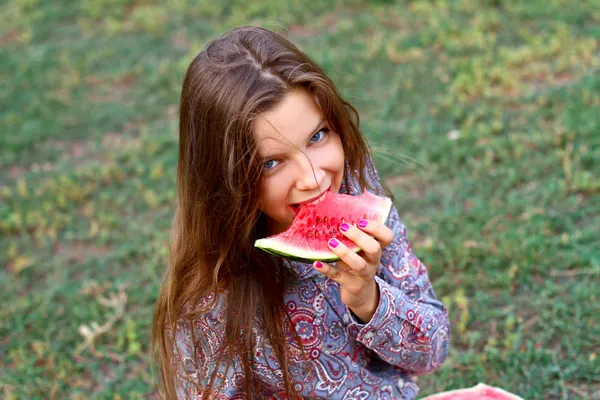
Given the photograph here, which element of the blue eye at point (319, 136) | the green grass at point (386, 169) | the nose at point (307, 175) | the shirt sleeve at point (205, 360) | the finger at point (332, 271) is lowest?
the green grass at point (386, 169)

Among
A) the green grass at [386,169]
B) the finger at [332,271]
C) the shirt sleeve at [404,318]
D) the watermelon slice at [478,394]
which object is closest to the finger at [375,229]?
the finger at [332,271]

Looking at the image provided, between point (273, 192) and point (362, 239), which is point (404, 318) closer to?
point (362, 239)

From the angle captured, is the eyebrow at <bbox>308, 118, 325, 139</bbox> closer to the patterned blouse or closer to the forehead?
the forehead

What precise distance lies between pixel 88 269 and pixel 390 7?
3.63m

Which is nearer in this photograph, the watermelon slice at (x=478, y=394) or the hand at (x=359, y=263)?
the hand at (x=359, y=263)

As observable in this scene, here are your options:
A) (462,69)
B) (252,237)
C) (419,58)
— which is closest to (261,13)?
(419,58)

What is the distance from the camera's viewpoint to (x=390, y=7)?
656cm

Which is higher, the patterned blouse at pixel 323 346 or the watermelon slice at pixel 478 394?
the patterned blouse at pixel 323 346

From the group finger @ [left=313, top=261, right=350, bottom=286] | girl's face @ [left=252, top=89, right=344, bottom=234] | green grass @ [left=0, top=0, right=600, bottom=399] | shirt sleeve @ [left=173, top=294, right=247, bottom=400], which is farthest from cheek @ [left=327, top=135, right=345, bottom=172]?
green grass @ [left=0, top=0, right=600, bottom=399]

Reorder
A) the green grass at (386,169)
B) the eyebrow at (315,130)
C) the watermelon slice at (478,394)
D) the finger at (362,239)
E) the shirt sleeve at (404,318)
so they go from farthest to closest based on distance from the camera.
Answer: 1. the green grass at (386,169)
2. the watermelon slice at (478,394)
3. the shirt sleeve at (404,318)
4. the eyebrow at (315,130)
5. the finger at (362,239)

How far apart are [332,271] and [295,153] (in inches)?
12.3

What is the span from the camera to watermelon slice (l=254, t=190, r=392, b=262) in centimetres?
194

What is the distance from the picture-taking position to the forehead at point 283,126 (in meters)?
1.93

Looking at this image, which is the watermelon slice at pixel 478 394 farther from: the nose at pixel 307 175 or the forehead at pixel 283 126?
the forehead at pixel 283 126
